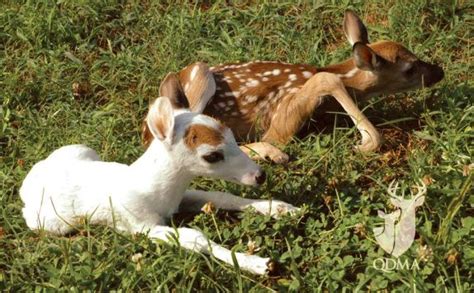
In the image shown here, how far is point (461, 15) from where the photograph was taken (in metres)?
6.22

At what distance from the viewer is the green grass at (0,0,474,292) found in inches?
157

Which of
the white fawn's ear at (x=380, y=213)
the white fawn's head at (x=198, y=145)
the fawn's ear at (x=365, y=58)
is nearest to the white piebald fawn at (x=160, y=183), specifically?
the white fawn's head at (x=198, y=145)

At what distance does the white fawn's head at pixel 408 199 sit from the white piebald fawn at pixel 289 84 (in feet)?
3.22

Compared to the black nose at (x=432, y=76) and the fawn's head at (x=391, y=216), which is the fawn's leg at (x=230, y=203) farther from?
the black nose at (x=432, y=76)

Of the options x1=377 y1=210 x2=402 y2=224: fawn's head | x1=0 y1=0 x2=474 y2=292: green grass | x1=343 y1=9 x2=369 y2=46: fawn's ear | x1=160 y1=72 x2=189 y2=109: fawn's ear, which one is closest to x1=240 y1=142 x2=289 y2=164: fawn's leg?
x1=0 y1=0 x2=474 y2=292: green grass

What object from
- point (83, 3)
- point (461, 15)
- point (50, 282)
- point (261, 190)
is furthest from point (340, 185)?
point (83, 3)

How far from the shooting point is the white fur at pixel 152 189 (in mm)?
4129

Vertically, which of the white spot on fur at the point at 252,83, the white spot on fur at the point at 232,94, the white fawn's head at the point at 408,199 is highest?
the white spot on fur at the point at 252,83

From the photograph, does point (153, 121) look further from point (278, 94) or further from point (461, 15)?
point (461, 15)

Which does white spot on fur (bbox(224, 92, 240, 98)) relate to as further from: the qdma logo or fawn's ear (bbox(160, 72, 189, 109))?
the qdma logo

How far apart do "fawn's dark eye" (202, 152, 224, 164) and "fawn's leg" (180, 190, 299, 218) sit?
1.28ft

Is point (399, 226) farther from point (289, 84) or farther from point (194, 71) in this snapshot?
point (194, 71)

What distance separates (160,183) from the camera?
168 inches

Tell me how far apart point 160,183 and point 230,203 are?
0.43 meters
